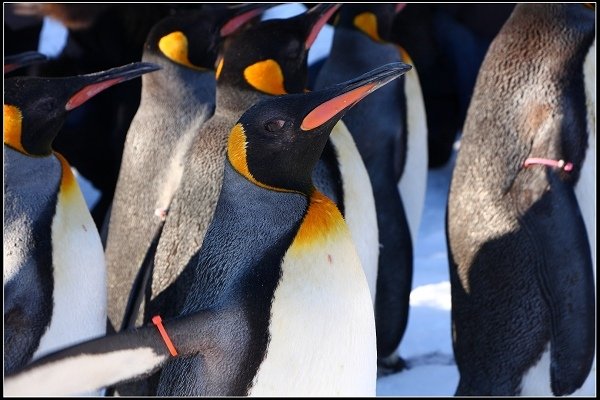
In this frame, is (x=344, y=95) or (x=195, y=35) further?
(x=195, y=35)

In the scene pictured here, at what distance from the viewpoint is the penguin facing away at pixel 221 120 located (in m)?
2.31

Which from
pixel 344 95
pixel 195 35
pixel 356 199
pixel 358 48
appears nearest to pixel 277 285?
pixel 344 95

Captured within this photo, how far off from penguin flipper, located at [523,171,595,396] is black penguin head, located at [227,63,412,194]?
985mm

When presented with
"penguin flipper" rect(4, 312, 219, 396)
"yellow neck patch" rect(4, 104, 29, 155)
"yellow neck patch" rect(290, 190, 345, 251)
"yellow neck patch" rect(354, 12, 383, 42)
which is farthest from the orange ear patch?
"yellow neck patch" rect(354, 12, 383, 42)

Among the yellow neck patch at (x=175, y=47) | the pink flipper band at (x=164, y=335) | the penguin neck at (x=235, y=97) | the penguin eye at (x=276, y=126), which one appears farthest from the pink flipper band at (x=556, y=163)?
the pink flipper band at (x=164, y=335)

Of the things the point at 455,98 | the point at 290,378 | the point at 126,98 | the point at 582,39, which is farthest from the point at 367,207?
the point at 455,98

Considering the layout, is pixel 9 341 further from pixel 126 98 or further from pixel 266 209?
pixel 126 98

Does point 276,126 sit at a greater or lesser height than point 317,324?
greater

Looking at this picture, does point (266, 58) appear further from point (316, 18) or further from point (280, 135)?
point (280, 135)

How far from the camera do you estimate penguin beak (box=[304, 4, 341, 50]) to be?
8.66 feet

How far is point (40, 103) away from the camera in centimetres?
226

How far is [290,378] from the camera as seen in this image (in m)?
1.72

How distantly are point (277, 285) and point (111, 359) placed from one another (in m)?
0.30

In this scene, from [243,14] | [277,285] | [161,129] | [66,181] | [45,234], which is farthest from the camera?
[243,14]
